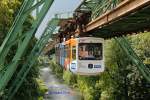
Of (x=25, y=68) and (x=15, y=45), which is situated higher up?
(x=15, y=45)

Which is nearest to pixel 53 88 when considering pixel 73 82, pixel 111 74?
pixel 73 82

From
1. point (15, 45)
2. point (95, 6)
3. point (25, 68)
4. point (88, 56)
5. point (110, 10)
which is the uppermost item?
point (95, 6)

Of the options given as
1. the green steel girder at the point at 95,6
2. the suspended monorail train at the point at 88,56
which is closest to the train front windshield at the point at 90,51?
the suspended monorail train at the point at 88,56

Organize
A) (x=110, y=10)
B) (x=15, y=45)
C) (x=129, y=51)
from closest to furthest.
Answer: (x=110, y=10)
(x=15, y=45)
(x=129, y=51)

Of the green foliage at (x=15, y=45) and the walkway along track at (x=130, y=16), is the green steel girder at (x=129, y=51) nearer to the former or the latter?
the green foliage at (x=15, y=45)

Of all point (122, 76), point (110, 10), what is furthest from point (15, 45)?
point (122, 76)

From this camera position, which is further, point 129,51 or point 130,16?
point 129,51

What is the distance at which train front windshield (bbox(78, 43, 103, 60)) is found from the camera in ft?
83.3

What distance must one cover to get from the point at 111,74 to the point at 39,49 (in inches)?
654

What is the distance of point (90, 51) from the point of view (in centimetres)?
2561

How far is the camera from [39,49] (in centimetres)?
3369

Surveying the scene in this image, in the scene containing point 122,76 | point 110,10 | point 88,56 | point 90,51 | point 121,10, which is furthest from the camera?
point 122,76

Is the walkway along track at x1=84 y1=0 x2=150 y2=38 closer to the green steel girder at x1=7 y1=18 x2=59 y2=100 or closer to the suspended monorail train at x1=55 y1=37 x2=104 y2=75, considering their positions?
the suspended monorail train at x1=55 y1=37 x2=104 y2=75

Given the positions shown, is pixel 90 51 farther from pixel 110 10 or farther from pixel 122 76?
pixel 122 76
